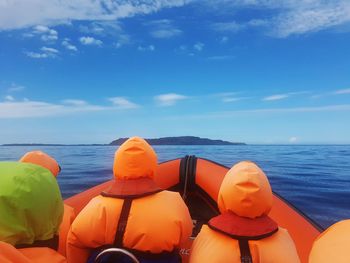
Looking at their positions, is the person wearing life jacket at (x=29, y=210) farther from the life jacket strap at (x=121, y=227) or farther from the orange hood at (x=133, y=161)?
the orange hood at (x=133, y=161)

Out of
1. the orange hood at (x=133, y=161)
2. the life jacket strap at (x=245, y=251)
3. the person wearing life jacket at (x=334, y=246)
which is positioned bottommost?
the life jacket strap at (x=245, y=251)

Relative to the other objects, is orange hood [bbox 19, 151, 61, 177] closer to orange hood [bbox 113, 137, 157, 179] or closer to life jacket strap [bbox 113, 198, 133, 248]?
orange hood [bbox 113, 137, 157, 179]

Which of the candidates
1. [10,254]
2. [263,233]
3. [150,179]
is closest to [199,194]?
[150,179]

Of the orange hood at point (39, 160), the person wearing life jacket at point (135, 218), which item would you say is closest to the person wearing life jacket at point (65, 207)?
the orange hood at point (39, 160)

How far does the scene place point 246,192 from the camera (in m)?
1.63

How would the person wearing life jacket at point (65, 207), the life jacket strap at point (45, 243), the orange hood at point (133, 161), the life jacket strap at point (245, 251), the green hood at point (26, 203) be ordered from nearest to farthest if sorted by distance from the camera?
the green hood at point (26, 203) → the life jacket strap at point (45, 243) → the life jacket strap at point (245, 251) → the orange hood at point (133, 161) → the person wearing life jacket at point (65, 207)

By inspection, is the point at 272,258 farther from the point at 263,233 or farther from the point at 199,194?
the point at 199,194

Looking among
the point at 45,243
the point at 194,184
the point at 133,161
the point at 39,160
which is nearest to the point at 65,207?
the point at 39,160

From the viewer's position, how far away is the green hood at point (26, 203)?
1.20m

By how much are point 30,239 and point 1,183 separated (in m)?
0.26

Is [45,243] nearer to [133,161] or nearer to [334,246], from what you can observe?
[133,161]

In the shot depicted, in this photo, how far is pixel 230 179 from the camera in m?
1.71

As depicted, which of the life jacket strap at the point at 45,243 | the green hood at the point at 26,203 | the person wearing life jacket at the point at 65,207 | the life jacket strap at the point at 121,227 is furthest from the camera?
the person wearing life jacket at the point at 65,207

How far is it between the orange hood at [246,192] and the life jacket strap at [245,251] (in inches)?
4.9
